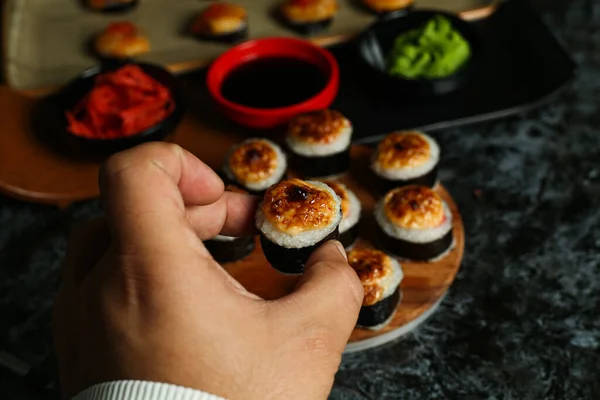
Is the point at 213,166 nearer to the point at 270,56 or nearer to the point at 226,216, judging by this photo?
the point at 270,56

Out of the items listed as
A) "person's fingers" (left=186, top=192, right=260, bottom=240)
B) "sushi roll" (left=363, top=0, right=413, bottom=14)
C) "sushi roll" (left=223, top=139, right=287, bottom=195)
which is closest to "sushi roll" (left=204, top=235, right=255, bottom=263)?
"sushi roll" (left=223, top=139, right=287, bottom=195)

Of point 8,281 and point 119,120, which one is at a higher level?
point 119,120

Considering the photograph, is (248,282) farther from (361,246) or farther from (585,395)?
(585,395)

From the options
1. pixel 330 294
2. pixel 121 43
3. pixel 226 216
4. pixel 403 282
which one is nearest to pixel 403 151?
pixel 403 282

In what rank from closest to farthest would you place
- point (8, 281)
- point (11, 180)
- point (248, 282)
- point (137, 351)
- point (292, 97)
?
point (137, 351) → point (248, 282) → point (8, 281) → point (11, 180) → point (292, 97)

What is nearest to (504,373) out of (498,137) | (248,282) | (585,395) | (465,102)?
(585,395)

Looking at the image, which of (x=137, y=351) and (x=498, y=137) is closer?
(x=137, y=351)

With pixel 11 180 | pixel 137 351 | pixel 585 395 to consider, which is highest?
pixel 137 351

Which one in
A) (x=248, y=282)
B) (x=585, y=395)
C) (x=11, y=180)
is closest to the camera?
(x=585, y=395)
